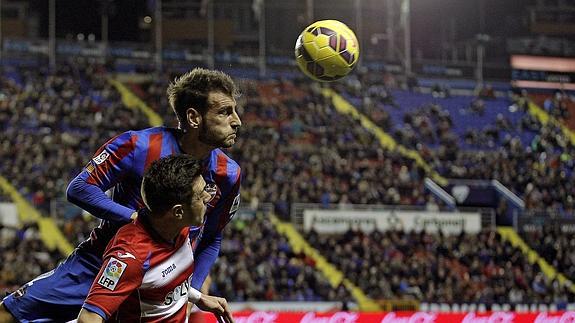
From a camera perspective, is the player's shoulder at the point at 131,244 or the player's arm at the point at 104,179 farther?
the player's arm at the point at 104,179

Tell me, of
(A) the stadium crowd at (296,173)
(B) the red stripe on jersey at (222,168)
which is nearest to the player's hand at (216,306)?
(B) the red stripe on jersey at (222,168)

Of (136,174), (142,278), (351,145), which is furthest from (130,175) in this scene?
(351,145)

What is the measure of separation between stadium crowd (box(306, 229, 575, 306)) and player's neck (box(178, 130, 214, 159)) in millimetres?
16955

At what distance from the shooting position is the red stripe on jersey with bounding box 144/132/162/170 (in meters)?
4.62

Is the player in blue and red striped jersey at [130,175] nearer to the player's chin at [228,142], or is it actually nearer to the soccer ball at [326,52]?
the player's chin at [228,142]

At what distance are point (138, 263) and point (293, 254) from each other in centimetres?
1885

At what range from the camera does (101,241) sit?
4.63 m

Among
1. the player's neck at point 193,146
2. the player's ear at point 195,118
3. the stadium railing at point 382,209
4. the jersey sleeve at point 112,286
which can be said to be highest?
the player's ear at point 195,118

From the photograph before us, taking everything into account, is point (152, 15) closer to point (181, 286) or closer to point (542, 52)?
point (542, 52)

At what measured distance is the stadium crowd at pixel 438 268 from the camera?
2167 centimetres

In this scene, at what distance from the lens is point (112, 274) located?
11.9 ft

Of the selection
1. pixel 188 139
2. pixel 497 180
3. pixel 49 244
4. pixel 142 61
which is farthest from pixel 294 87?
pixel 188 139

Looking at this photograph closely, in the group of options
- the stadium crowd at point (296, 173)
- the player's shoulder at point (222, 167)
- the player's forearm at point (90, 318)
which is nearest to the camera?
the player's forearm at point (90, 318)

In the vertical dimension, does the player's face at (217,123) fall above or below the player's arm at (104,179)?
above
